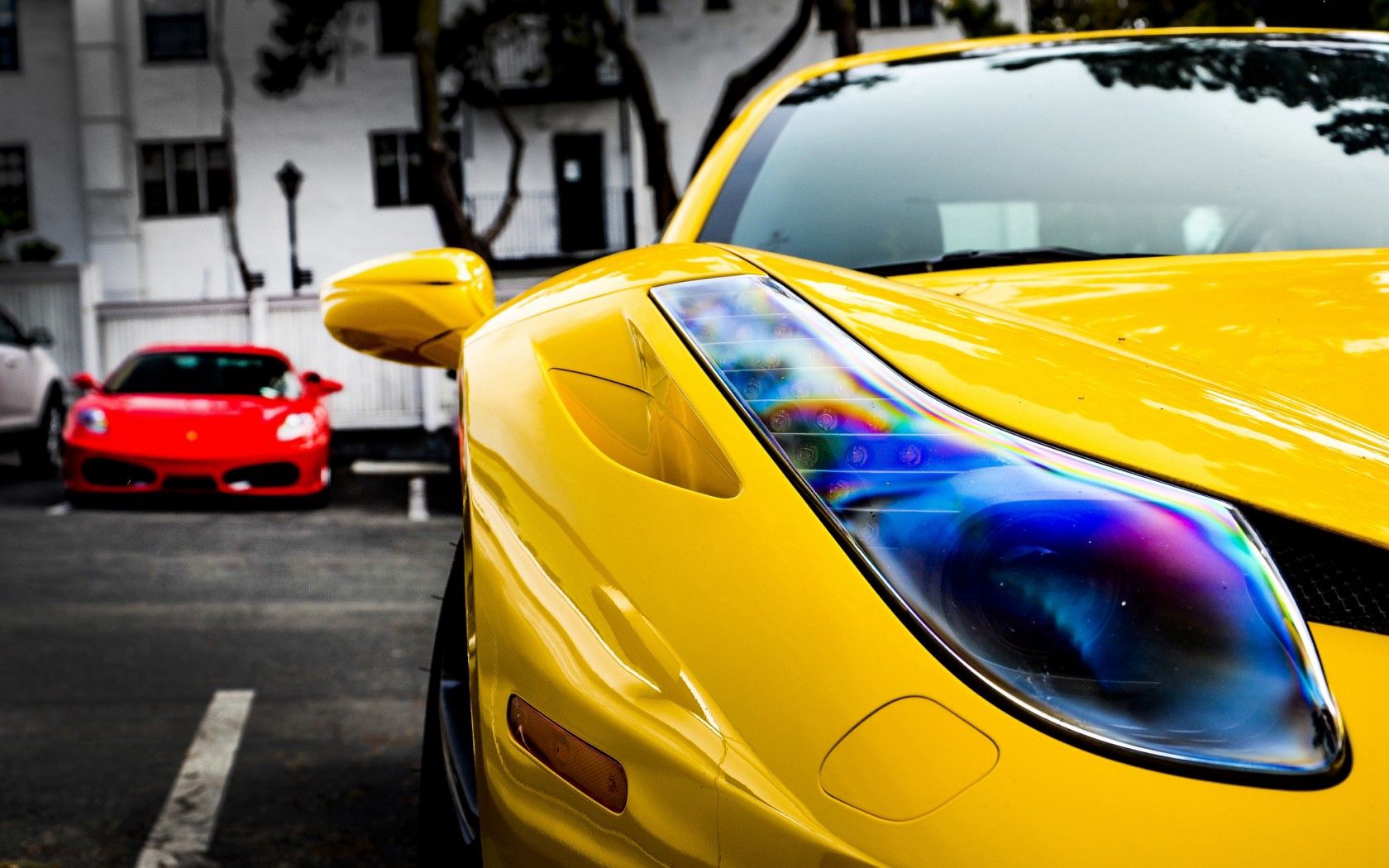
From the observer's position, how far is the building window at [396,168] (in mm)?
26875

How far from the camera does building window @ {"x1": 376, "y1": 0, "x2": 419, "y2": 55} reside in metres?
26.3

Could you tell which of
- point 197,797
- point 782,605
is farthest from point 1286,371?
point 197,797

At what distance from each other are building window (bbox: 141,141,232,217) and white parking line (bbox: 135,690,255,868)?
24.2 meters

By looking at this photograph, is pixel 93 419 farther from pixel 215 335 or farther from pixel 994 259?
pixel 215 335

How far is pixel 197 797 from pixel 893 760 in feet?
9.48

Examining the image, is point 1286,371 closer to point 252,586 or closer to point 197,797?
point 197,797

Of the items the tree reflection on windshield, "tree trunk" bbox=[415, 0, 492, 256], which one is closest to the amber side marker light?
the tree reflection on windshield

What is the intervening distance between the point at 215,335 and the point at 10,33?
37.0 feet

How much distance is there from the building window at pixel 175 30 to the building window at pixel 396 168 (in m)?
3.65

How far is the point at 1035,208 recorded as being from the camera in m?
2.20

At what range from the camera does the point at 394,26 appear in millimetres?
26547

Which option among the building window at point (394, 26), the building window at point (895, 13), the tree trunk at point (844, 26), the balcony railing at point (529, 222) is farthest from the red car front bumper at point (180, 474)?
the building window at point (895, 13)

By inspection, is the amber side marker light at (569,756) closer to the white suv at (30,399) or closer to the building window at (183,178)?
the white suv at (30,399)

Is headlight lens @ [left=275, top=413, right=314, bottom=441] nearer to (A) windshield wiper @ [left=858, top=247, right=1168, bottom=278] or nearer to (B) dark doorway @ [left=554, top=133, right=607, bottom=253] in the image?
(A) windshield wiper @ [left=858, top=247, right=1168, bottom=278]
